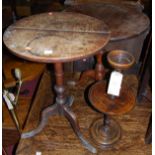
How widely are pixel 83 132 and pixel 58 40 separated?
28.4 inches

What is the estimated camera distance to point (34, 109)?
1.85 meters

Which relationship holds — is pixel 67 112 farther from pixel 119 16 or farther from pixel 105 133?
pixel 119 16

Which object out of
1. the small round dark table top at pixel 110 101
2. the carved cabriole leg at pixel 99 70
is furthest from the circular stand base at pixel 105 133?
the carved cabriole leg at pixel 99 70

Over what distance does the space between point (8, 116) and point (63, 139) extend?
0.70 metres

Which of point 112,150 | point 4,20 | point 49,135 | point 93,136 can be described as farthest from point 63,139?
point 4,20

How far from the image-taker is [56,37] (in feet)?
4.30

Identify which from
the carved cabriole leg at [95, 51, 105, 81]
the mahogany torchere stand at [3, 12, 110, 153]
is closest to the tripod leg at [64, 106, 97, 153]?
the mahogany torchere stand at [3, 12, 110, 153]

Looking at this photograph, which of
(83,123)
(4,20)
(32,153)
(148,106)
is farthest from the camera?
(4,20)

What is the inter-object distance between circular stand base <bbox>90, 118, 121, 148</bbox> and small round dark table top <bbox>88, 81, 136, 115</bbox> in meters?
0.28

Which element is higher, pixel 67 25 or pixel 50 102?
pixel 67 25

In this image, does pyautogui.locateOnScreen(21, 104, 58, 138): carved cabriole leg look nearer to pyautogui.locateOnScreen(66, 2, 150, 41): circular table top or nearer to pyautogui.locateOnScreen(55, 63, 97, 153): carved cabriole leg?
pyautogui.locateOnScreen(55, 63, 97, 153): carved cabriole leg

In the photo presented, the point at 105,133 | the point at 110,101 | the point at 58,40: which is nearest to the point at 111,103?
the point at 110,101

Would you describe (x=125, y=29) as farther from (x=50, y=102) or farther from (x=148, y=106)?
(x=50, y=102)

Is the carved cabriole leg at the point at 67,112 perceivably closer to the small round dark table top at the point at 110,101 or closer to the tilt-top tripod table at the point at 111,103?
the tilt-top tripod table at the point at 111,103
